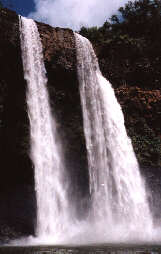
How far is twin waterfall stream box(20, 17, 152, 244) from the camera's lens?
14.3m

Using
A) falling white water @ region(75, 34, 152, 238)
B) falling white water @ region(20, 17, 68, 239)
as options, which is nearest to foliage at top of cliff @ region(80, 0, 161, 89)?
falling white water @ region(75, 34, 152, 238)

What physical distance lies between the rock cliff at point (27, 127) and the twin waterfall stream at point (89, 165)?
1.10 ft

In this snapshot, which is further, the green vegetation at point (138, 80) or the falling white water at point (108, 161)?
the green vegetation at point (138, 80)

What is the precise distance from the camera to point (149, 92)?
66.4ft

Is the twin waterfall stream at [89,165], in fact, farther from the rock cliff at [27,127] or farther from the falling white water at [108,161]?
the rock cliff at [27,127]

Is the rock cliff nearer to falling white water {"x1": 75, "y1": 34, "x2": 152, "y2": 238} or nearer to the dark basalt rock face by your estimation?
the dark basalt rock face

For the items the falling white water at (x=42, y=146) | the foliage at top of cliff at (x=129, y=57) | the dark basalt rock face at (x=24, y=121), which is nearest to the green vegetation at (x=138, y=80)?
the foliage at top of cliff at (x=129, y=57)

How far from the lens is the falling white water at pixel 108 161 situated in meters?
15.5

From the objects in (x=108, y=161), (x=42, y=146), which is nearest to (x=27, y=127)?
(x=42, y=146)

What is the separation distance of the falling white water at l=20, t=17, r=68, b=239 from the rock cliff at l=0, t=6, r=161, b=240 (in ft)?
1.04

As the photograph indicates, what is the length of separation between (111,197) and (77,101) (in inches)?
178

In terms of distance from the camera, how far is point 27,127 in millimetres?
15211

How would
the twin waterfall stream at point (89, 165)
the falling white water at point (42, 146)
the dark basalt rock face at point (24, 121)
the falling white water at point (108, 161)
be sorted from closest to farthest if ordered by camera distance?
the falling white water at point (42, 146)
the twin waterfall stream at point (89, 165)
the dark basalt rock face at point (24, 121)
the falling white water at point (108, 161)

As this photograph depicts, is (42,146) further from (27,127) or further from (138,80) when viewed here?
(138,80)
